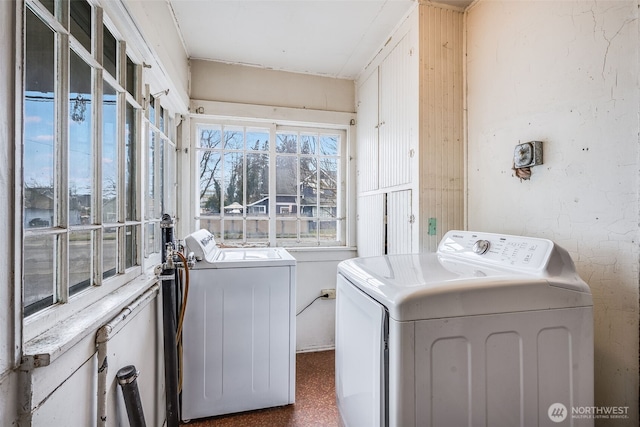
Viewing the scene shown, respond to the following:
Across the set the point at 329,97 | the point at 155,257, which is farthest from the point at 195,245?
the point at 329,97

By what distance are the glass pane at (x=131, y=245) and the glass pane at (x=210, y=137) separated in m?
1.28

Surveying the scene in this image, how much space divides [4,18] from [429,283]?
3.93 feet

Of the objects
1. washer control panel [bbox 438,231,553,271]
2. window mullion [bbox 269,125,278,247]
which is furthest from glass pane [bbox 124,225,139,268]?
washer control panel [bbox 438,231,553,271]

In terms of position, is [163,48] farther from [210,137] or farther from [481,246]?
[481,246]

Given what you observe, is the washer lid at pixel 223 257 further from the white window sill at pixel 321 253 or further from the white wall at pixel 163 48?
the white wall at pixel 163 48

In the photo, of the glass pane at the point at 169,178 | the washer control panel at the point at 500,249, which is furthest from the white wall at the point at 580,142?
the glass pane at the point at 169,178

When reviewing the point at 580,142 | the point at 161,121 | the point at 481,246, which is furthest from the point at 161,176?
the point at 580,142

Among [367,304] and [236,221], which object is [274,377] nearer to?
[367,304]

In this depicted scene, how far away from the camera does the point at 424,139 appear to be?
176 centimetres

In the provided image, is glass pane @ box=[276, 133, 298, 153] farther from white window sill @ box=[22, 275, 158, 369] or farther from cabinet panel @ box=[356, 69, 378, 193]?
white window sill @ box=[22, 275, 158, 369]

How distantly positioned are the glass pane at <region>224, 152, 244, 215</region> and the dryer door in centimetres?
149

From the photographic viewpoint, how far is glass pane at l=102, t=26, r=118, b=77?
45.7 inches

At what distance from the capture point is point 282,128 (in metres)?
2.69

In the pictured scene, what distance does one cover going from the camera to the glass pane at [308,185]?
2732 mm
